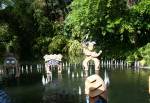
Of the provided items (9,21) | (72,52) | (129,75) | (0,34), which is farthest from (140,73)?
(9,21)

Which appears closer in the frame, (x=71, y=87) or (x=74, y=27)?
(x=71, y=87)

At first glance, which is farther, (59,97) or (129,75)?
(129,75)

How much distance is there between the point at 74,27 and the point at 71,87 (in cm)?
1334

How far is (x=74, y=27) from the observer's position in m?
36.3

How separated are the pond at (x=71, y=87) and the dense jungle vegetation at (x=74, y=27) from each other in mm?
4060

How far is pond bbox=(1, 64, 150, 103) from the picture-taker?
20516 millimetres

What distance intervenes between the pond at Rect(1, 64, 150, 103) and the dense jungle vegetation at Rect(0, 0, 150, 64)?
406cm

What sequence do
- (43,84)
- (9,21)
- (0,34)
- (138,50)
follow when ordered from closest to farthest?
(43,84) → (138,50) → (0,34) → (9,21)

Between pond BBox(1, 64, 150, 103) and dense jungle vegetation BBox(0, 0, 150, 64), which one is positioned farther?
dense jungle vegetation BBox(0, 0, 150, 64)

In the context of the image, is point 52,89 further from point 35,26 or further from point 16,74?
point 35,26

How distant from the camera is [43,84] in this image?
25000 millimetres

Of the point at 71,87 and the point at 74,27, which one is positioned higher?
the point at 74,27

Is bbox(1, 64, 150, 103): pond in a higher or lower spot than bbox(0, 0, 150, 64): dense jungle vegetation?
lower

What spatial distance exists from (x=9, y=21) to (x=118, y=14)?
10083mm
